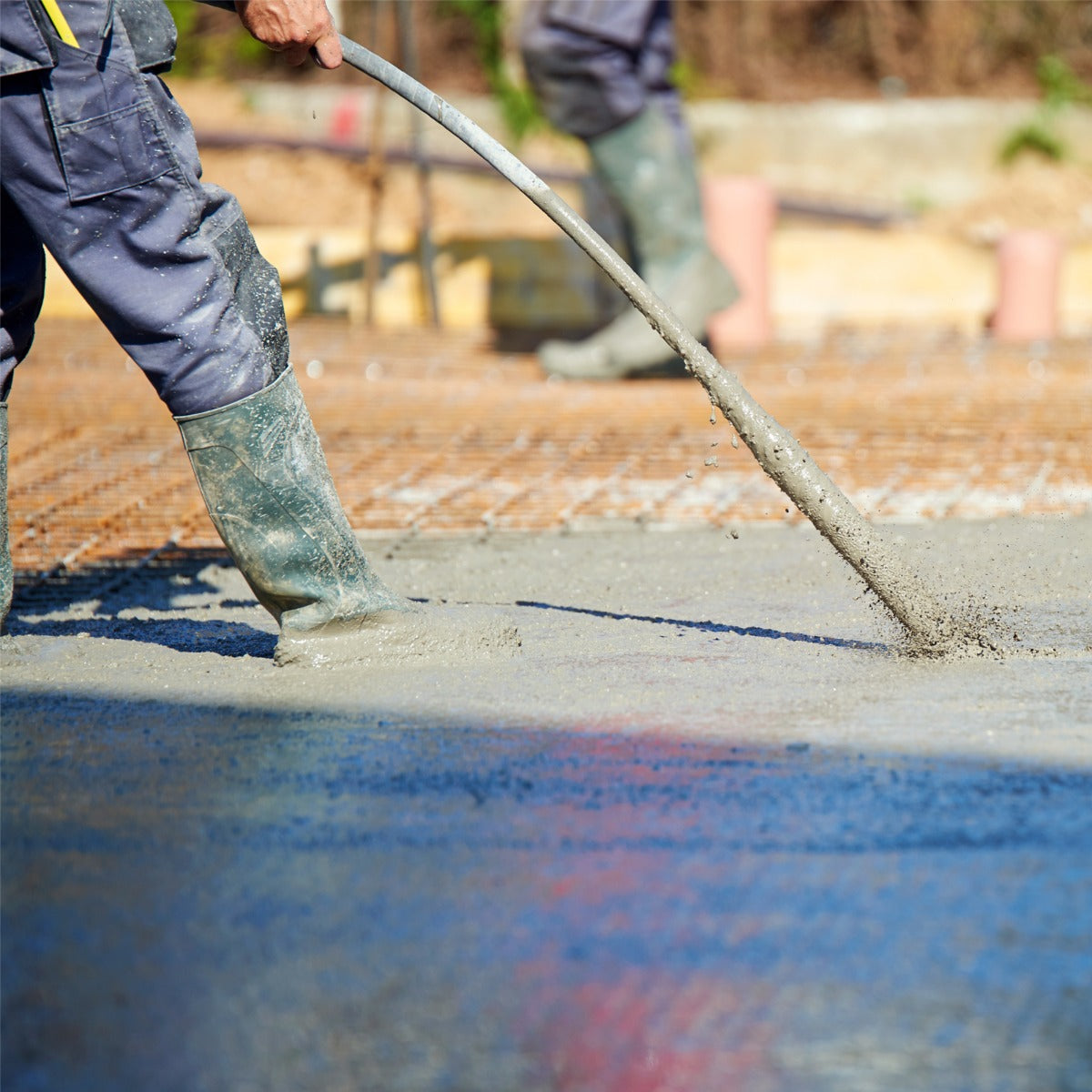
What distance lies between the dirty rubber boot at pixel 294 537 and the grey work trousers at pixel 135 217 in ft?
0.17

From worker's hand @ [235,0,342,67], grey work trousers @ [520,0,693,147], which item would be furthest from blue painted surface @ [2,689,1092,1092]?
grey work trousers @ [520,0,693,147]

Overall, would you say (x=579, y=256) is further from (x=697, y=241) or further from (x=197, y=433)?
(x=197, y=433)

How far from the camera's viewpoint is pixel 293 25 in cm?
210

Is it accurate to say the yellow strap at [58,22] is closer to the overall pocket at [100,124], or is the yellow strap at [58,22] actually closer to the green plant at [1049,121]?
the overall pocket at [100,124]

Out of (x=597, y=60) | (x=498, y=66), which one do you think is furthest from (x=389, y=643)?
(x=498, y=66)

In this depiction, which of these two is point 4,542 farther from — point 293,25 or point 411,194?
point 411,194

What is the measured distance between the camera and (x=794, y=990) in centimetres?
121

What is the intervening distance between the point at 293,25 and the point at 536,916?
1324 millimetres

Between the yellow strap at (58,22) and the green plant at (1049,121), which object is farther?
the green plant at (1049,121)

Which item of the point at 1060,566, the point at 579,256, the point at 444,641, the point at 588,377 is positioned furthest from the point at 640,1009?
the point at 579,256

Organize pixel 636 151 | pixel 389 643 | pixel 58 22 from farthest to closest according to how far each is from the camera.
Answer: pixel 636 151 < pixel 389 643 < pixel 58 22

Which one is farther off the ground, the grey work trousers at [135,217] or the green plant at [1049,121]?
the grey work trousers at [135,217]

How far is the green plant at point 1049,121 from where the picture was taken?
10.2m

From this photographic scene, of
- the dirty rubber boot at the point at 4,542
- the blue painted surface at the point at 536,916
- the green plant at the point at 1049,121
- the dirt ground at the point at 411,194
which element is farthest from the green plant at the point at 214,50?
the blue painted surface at the point at 536,916
